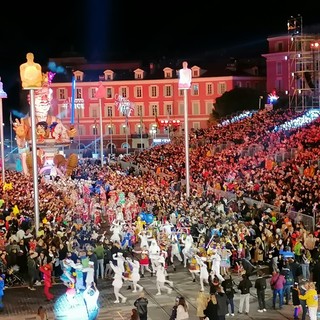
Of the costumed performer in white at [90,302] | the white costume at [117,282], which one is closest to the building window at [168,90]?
the white costume at [117,282]

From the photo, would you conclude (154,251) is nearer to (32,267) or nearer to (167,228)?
(167,228)

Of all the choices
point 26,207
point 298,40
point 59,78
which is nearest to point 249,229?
point 26,207

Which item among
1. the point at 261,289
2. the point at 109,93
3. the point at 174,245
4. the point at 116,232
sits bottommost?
the point at 261,289

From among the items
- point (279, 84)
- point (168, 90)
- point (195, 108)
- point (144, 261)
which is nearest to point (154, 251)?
point (144, 261)

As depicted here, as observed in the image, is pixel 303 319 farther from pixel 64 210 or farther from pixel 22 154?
pixel 22 154

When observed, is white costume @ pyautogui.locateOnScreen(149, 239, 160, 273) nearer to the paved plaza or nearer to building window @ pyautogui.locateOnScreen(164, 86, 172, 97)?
the paved plaza

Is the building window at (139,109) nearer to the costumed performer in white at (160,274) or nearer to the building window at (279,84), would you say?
the building window at (279,84)

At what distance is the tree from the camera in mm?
79188

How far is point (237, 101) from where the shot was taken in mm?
79312

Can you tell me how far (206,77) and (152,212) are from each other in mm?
58799

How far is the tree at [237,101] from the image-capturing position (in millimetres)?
79188

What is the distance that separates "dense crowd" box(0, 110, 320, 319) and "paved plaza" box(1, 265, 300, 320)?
0.37 meters

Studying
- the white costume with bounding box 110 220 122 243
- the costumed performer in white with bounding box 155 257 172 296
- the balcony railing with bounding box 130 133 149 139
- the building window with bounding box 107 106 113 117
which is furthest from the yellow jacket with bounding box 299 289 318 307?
the building window with bounding box 107 106 113 117

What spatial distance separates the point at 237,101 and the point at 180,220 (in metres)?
55.9
